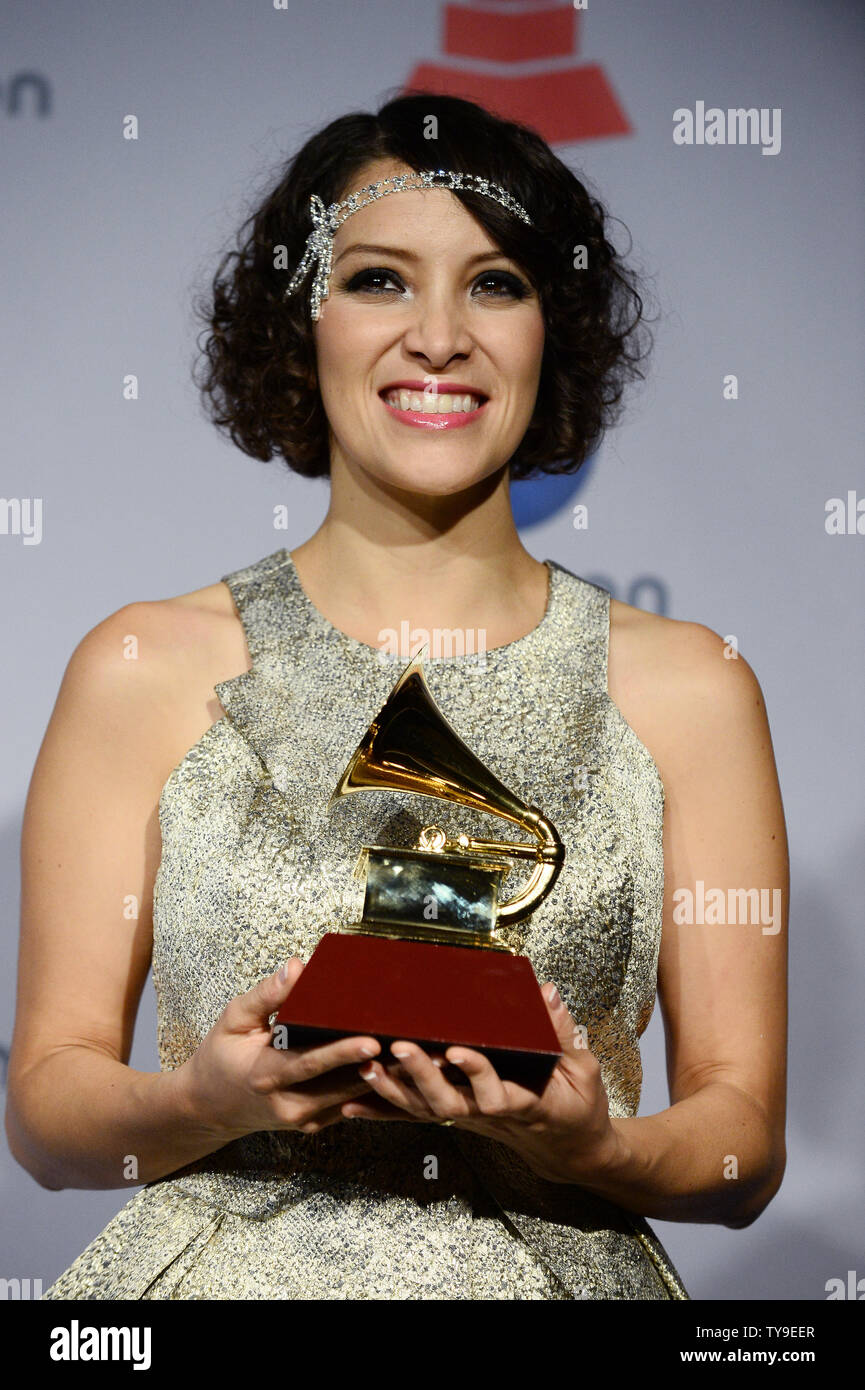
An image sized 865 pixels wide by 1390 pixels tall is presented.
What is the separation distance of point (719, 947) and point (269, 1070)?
0.67 metres

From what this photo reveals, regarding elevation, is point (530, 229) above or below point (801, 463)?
above

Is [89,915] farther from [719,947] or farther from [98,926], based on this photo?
[719,947]

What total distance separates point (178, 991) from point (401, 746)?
41cm

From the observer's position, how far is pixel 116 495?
2.49m

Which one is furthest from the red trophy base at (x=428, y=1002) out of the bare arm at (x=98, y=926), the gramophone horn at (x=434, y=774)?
the bare arm at (x=98, y=926)

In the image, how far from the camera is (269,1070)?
1305 mm

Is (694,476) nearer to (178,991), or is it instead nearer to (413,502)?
(413,502)

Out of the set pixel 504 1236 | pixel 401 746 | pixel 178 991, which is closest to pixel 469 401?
pixel 401 746

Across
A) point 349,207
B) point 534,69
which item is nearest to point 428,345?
point 349,207

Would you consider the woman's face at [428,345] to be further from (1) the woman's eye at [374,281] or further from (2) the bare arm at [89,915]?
(2) the bare arm at [89,915]

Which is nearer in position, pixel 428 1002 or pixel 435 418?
pixel 428 1002

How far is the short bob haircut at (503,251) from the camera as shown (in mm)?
1891

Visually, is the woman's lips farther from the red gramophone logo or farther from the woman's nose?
the red gramophone logo
